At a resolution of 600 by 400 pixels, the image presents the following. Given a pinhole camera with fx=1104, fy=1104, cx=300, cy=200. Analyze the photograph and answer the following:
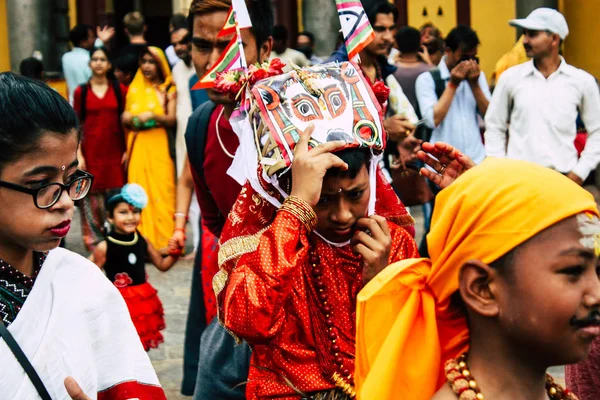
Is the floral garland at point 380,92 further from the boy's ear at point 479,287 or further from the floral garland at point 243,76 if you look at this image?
the boy's ear at point 479,287

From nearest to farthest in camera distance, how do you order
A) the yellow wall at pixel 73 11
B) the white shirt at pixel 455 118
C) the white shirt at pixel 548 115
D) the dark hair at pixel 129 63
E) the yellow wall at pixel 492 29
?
the white shirt at pixel 548 115, the white shirt at pixel 455 118, the dark hair at pixel 129 63, the yellow wall at pixel 492 29, the yellow wall at pixel 73 11

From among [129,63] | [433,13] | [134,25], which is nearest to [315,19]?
[433,13]

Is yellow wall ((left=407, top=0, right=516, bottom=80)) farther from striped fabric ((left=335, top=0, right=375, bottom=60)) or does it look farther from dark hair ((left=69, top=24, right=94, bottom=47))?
striped fabric ((left=335, top=0, right=375, bottom=60))

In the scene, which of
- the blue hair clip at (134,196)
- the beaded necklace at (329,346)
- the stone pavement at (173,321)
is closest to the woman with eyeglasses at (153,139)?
the stone pavement at (173,321)

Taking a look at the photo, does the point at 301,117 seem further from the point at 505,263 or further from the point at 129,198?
the point at 129,198

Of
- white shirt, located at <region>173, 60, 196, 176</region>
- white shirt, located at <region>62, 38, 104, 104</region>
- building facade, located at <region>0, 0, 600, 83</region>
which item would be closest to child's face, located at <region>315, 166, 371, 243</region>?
white shirt, located at <region>173, 60, 196, 176</region>

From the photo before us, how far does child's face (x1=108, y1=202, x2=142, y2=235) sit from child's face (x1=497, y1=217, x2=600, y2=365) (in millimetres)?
4556

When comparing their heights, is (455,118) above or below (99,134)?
above

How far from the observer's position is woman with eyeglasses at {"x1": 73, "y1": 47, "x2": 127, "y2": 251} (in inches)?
421

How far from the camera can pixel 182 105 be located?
1063 cm

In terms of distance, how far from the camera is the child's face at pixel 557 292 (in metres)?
2.41

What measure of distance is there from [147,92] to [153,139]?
1.52 ft

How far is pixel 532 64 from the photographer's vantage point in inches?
317

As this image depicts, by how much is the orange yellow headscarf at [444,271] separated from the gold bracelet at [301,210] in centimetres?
65
